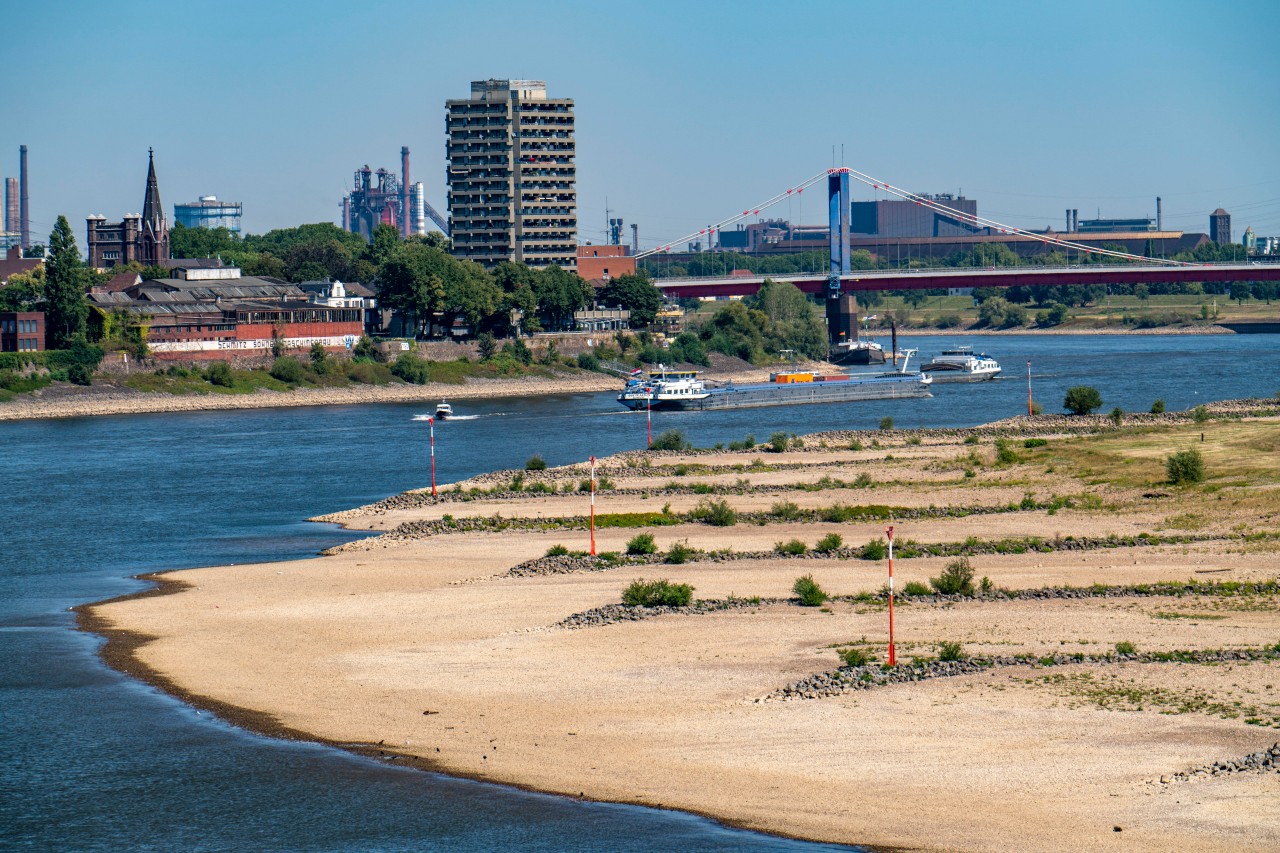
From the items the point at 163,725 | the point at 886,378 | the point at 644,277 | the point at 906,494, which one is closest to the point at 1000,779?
the point at 163,725

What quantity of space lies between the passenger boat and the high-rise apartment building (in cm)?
4654

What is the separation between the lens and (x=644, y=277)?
143 meters

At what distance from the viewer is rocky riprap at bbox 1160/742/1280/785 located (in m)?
19.6

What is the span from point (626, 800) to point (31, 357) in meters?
87.3

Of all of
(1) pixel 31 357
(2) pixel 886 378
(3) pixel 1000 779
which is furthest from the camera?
(2) pixel 886 378

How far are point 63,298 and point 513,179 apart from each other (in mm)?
64214

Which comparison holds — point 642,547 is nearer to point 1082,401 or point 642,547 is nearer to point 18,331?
point 1082,401

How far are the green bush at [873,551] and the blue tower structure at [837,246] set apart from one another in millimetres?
108910

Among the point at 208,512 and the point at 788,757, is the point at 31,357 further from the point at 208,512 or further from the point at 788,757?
the point at 788,757

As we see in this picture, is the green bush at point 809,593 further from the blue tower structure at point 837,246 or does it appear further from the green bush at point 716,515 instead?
the blue tower structure at point 837,246

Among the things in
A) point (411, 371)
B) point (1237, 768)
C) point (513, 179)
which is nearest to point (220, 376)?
point (411, 371)

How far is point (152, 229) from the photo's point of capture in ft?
505

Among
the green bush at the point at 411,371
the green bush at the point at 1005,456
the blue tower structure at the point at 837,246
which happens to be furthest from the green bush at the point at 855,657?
the blue tower structure at the point at 837,246

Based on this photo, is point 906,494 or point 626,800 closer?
point 626,800
